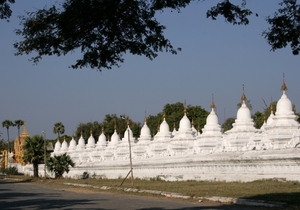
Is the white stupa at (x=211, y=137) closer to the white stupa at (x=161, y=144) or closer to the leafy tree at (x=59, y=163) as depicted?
the white stupa at (x=161, y=144)

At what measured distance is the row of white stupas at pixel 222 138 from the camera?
29.0 metres

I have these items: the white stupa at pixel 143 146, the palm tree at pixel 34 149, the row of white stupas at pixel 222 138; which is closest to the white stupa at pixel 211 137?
the row of white stupas at pixel 222 138

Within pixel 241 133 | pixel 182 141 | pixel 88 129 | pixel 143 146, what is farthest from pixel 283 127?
pixel 88 129

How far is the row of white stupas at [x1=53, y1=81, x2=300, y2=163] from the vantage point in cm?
2900

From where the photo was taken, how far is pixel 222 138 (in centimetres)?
3612

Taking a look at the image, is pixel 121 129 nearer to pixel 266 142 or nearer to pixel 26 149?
pixel 26 149

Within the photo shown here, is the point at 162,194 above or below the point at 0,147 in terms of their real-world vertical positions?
below

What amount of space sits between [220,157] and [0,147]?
202ft

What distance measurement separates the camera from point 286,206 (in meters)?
17.7

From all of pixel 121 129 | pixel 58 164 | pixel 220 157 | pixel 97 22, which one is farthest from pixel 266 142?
pixel 121 129

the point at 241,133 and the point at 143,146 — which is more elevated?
the point at 143,146

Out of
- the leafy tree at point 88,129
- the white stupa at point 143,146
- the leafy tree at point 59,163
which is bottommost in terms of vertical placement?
the leafy tree at point 59,163

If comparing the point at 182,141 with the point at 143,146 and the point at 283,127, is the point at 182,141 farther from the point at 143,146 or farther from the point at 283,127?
the point at 283,127

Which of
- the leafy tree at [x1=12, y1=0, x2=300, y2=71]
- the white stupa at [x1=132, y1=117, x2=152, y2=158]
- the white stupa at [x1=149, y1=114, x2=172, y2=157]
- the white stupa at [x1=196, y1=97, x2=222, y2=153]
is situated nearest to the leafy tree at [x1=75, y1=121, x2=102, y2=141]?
the white stupa at [x1=132, y1=117, x2=152, y2=158]
